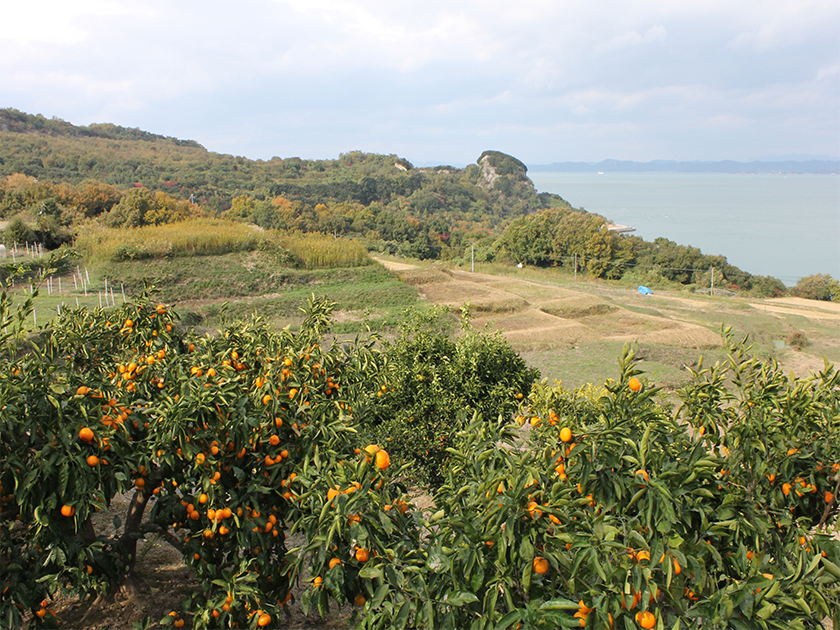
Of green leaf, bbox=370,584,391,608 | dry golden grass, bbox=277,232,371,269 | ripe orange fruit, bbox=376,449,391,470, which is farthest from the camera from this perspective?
dry golden grass, bbox=277,232,371,269

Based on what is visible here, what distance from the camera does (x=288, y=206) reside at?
2117 inches

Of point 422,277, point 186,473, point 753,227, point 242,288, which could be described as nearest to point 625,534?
point 186,473

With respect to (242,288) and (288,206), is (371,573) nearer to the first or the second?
(242,288)

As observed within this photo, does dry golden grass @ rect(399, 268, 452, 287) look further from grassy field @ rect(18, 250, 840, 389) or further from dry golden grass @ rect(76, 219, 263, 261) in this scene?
dry golden grass @ rect(76, 219, 263, 261)

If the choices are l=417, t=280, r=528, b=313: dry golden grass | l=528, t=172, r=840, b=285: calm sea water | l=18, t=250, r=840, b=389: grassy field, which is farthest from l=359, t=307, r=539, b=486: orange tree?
l=528, t=172, r=840, b=285: calm sea water

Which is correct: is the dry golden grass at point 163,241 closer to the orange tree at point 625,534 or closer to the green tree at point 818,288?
the orange tree at point 625,534

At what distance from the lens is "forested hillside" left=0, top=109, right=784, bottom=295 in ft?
97.1

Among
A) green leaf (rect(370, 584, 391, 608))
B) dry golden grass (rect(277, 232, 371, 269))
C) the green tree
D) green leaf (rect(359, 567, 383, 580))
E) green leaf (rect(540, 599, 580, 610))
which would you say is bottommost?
green leaf (rect(370, 584, 391, 608))

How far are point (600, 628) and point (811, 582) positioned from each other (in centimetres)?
82

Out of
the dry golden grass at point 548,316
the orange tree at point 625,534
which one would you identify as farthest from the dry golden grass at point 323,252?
the orange tree at point 625,534

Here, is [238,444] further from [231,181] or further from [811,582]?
[231,181]

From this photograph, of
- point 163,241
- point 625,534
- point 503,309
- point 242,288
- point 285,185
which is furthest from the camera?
point 285,185

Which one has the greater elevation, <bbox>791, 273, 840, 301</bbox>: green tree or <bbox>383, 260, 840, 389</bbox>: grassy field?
<bbox>791, 273, 840, 301</bbox>: green tree

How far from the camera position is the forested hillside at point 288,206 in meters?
29.6
